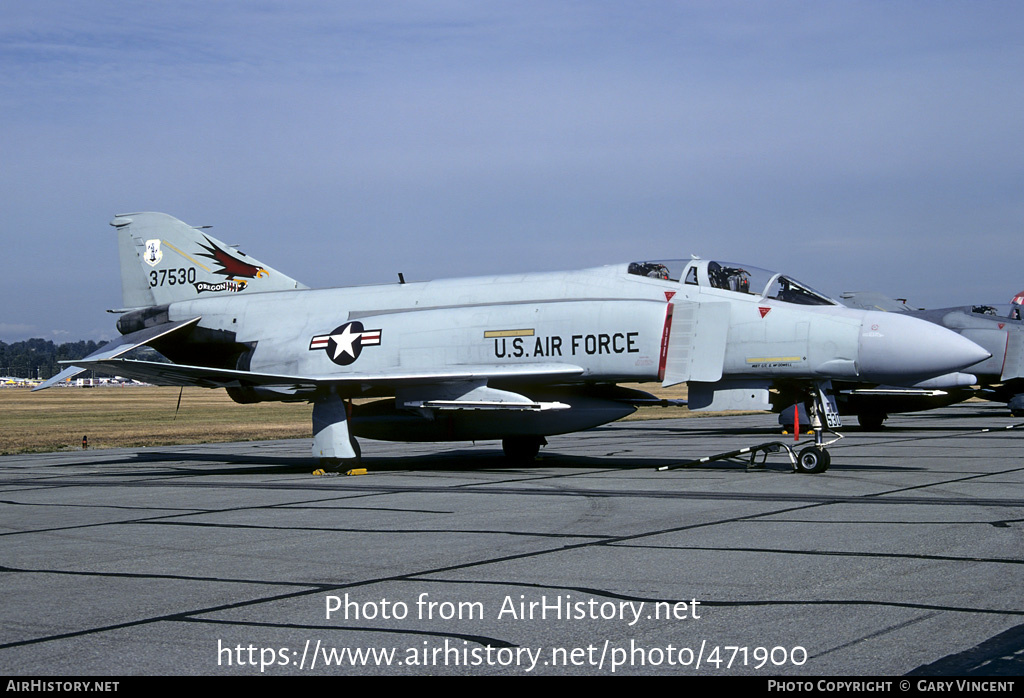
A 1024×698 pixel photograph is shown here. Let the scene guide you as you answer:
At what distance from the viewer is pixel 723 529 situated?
877 centimetres

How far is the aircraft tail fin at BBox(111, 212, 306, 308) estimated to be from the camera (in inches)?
766

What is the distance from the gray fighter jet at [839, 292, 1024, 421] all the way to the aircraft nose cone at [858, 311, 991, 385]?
11980 millimetres

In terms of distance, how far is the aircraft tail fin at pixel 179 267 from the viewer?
63.8ft

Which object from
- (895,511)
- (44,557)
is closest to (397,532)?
(44,557)

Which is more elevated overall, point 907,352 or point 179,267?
point 179,267

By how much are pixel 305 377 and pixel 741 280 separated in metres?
6.80

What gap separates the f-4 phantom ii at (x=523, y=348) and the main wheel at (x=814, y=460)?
3 centimetres

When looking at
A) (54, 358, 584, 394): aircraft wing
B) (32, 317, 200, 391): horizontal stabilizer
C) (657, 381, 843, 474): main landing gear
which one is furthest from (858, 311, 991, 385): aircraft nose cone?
(32, 317, 200, 391): horizontal stabilizer

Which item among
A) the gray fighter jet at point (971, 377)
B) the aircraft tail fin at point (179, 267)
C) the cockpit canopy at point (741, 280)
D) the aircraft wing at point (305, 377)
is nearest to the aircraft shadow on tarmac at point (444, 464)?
the aircraft wing at point (305, 377)

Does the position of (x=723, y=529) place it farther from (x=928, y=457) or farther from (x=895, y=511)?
(x=928, y=457)

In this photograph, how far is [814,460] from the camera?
1384 centimetres

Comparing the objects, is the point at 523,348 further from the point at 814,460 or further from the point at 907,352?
the point at 907,352

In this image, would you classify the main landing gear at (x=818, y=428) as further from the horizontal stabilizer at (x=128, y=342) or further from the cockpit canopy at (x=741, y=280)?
the horizontal stabilizer at (x=128, y=342)

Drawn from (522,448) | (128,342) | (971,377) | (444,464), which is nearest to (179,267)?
(128,342)
